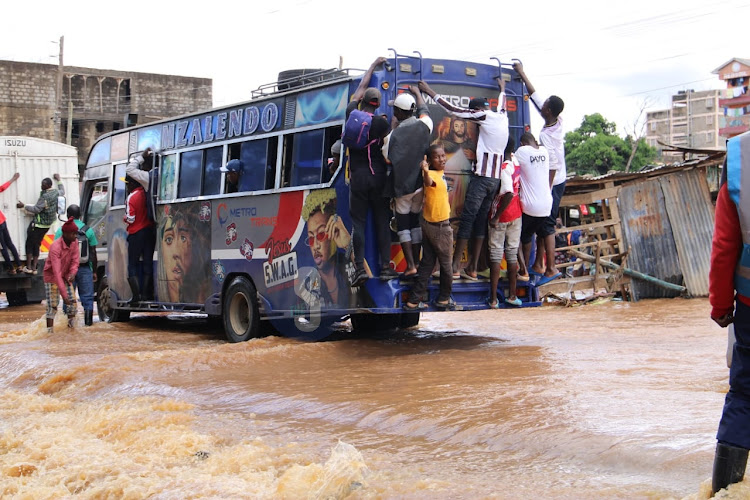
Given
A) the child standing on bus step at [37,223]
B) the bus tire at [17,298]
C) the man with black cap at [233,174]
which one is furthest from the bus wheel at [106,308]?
the bus tire at [17,298]

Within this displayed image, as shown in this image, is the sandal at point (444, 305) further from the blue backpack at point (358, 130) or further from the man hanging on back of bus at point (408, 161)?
the blue backpack at point (358, 130)

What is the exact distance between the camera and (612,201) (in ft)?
58.3

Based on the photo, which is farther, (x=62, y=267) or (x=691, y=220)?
(x=691, y=220)

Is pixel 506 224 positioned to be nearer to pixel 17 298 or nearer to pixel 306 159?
pixel 306 159

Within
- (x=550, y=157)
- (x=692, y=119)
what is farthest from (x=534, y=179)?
(x=692, y=119)

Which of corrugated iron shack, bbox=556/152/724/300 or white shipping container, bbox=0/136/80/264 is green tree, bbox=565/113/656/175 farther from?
white shipping container, bbox=0/136/80/264

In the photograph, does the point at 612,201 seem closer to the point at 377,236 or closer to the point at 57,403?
the point at 377,236

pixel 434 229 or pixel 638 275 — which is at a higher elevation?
pixel 434 229

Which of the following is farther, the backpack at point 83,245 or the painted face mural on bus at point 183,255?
the backpack at point 83,245

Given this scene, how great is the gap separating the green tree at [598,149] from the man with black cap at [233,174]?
33.6 metres

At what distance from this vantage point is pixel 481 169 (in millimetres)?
9164

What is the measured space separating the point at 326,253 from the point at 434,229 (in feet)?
4.44

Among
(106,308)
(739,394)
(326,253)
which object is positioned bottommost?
(106,308)

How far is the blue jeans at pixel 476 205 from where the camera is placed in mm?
9180
